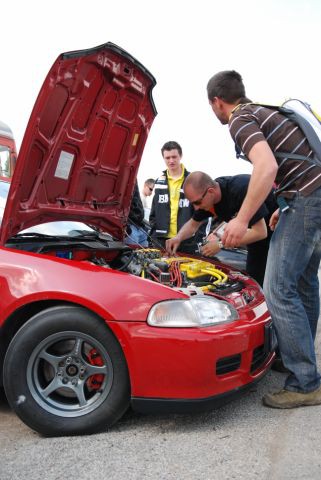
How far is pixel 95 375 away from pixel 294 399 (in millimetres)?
1159

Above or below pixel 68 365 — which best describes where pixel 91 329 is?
above

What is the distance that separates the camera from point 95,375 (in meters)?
2.43

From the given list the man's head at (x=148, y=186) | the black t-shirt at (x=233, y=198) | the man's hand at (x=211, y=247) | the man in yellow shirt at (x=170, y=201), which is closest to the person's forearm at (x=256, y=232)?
the black t-shirt at (x=233, y=198)

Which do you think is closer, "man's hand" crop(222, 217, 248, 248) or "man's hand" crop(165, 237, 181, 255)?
"man's hand" crop(222, 217, 248, 248)

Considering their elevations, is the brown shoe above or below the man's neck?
below

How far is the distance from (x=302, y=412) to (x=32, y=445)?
4.83 feet

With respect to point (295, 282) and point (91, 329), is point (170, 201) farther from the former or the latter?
point (91, 329)

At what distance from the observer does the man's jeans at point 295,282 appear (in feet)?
8.59

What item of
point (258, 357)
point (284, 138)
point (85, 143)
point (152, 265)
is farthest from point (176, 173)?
point (258, 357)

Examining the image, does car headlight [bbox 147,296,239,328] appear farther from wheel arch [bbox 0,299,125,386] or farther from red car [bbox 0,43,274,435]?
wheel arch [bbox 0,299,125,386]

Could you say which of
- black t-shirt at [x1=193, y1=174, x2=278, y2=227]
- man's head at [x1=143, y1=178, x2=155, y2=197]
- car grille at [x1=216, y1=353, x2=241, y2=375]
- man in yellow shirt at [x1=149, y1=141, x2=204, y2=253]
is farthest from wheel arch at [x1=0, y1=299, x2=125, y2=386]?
man's head at [x1=143, y1=178, x2=155, y2=197]

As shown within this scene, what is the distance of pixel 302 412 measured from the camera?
2.57 m

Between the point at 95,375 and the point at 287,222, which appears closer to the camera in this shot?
the point at 95,375

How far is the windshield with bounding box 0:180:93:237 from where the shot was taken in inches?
124
